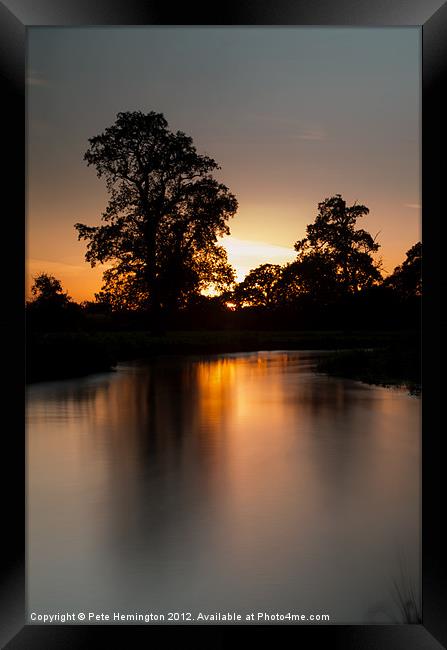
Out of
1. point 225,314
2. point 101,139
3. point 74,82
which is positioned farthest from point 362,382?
point 74,82

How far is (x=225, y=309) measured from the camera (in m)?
7.99

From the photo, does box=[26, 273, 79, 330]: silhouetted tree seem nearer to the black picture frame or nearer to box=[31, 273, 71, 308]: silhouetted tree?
box=[31, 273, 71, 308]: silhouetted tree

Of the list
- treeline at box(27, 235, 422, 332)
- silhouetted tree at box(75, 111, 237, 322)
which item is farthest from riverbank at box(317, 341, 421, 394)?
silhouetted tree at box(75, 111, 237, 322)

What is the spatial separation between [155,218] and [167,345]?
1833 millimetres

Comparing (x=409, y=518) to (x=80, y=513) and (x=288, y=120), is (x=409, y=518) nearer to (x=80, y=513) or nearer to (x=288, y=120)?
(x=80, y=513)

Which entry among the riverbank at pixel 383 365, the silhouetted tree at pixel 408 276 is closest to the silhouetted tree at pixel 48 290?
the silhouetted tree at pixel 408 276

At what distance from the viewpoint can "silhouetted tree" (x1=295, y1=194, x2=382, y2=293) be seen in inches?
300

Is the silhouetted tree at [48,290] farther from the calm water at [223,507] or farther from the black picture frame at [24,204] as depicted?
the black picture frame at [24,204]

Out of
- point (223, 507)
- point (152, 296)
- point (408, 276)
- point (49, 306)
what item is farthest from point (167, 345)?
point (223, 507)

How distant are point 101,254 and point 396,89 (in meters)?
3.87

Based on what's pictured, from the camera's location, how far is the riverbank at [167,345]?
8.69 metres

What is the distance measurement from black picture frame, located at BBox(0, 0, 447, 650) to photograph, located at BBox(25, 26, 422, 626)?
165 mm

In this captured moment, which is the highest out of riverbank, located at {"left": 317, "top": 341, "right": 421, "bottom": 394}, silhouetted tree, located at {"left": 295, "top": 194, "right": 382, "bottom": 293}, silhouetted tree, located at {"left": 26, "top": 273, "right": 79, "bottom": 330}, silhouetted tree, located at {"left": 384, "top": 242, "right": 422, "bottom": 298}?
silhouetted tree, located at {"left": 295, "top": 194, "right": 382, "bottom": 293}

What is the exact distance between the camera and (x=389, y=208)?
711 centimetres
